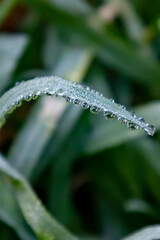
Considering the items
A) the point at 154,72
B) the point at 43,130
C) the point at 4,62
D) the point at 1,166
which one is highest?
the point at 154,72

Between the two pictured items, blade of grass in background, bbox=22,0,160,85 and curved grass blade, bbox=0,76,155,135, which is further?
blade of grass in background, bbox=22,0,160,85

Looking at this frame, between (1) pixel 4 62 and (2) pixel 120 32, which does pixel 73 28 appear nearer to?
(2) pixel 120 32

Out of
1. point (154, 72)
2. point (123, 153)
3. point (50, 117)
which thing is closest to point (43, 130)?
point (50, 117)

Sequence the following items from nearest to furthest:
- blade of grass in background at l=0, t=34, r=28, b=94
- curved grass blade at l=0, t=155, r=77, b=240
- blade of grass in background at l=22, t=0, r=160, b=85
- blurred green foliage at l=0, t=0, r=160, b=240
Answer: curved grass blade at l=0, t=155, r=77, b=240 < blurred green foliage at l=0, t=0, r=160, b=240 < blade of grass in background at l=0, t=34, r=28, b=94 < blade of grass in background at l=22, t=0, r=160, b=85

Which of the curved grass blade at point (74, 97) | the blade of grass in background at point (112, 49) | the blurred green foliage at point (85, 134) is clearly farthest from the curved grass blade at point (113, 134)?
the curved grass blade at point (74, 97)

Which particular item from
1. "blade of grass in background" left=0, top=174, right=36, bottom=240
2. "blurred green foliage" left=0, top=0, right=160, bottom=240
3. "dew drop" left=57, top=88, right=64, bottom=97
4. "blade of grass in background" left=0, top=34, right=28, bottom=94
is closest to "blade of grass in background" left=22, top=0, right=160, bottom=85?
"blurred green foliage" left=0, top=0, right=160, bottom=240

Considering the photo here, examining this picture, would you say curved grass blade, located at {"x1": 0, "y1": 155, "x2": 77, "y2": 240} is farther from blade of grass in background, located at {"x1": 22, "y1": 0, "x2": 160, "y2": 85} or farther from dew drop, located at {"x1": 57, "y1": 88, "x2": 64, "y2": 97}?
blade of grass in background, located at {"x1": 22, "y1": 0, "x2": 160, "y2": 85}

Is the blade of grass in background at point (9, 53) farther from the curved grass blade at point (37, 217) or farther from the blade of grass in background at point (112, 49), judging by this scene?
the curved grass blade at point (37, 217)
